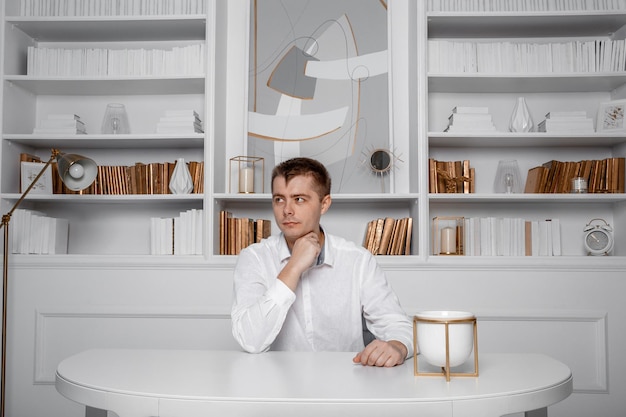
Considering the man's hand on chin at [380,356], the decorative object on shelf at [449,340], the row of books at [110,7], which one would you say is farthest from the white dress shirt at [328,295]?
the row of books at [110,7]

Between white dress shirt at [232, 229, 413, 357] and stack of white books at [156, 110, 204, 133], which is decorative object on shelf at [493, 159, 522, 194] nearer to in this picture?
white dress shirt at [232, 229, 413, 357]

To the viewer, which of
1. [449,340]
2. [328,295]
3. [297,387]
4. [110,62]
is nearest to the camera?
[297,387]

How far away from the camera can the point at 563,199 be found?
3.35 m

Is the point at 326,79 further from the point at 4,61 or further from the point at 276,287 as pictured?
the point at 276,287

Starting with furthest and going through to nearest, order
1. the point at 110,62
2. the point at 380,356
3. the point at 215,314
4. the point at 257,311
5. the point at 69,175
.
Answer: the point at 110,62, the point at 215,314, the point at 69,175, the point at 257,311, the point at 380,356

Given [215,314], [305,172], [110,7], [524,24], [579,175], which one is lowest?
[215,314]

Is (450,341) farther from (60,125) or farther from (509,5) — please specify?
(60,125)

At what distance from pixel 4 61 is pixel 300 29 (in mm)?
1704

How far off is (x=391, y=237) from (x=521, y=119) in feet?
3.27

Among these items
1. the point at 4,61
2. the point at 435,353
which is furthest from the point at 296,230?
the point at 4,61

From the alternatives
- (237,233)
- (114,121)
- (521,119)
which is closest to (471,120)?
(521,119)

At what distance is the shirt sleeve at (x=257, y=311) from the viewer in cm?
164

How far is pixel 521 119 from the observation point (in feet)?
11.3

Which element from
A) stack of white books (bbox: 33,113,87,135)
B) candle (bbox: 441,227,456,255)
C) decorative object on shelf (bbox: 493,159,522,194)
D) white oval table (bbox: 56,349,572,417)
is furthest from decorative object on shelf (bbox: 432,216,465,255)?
stack of white books (bbox: 33,113,87,135)
